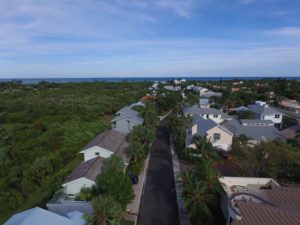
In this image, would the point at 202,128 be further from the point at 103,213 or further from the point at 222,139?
the point at 103,213

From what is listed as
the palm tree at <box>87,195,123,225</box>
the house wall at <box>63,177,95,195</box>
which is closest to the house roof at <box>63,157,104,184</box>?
the house wall at <box>63,177,95,195</box>

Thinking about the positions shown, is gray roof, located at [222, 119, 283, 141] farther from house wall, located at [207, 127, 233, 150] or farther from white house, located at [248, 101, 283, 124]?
white house, located at [248, 101, 283, 124]

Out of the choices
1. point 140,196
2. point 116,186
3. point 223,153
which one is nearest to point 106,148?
point 140,196

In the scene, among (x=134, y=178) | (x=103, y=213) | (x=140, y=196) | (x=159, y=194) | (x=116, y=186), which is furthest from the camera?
(x=134, y=178)

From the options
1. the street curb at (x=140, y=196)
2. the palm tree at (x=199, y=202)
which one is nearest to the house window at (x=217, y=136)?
the street curb at (x=140, y=196)

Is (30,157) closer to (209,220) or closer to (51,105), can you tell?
(209,220)

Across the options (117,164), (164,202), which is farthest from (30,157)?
(164,202)
